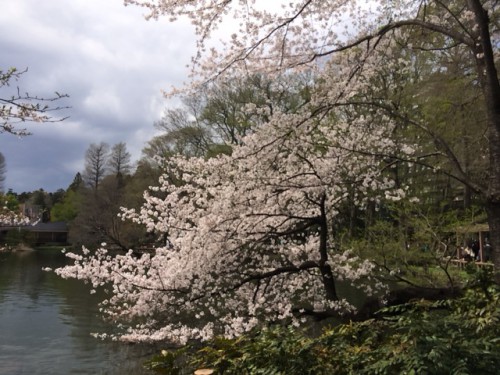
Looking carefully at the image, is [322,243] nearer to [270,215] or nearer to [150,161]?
[270,215]

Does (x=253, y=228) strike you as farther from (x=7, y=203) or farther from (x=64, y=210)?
(x=64, y=210)

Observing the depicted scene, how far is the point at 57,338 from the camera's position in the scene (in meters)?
13.5

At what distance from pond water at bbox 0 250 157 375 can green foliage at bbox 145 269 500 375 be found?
6.97 metres

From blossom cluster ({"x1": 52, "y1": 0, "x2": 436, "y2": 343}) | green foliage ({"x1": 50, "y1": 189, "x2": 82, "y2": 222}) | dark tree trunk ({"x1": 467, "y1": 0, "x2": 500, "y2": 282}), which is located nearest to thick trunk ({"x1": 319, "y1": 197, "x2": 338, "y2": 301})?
blossom cluster ({"x1": 52, "y1": 0, "x2": 436, "y2": 343})

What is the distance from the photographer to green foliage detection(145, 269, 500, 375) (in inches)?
104

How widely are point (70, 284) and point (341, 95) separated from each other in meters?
22.7

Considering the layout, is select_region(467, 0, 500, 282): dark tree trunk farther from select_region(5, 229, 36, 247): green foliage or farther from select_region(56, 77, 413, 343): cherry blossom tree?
select_region(5, 229, 36, 247): green foliage

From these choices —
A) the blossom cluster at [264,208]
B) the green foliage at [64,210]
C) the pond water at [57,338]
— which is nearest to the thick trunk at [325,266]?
the blossom cluster at [264,208]

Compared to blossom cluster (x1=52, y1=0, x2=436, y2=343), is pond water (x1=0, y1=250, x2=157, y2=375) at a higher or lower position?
lower

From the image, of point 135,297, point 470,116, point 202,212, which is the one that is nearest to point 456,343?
point 202,212

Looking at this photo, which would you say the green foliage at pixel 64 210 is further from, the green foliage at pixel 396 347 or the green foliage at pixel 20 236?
the green foliage at pixel 396 347

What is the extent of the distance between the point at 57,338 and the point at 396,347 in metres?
12.8

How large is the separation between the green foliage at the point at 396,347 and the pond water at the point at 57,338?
6.97m

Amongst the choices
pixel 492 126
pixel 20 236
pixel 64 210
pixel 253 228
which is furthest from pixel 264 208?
pixel 64 210
